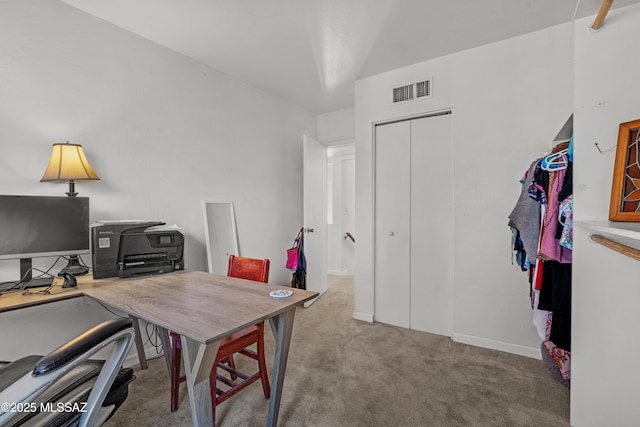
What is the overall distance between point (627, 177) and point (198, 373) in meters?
1.98

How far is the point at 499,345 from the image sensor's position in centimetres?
250

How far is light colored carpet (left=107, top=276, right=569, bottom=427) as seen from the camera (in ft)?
5.49

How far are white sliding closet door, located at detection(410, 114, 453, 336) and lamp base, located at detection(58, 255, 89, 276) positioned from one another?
8.84ft

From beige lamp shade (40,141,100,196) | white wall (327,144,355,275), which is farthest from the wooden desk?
white wall (327,144,355,275)

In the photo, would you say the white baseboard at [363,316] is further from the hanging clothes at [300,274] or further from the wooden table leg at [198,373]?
the wooden table leg at [198,373]

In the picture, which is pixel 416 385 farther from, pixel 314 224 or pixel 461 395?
pixel 314 224

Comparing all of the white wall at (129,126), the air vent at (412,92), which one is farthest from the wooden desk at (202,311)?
the air vent at (412,92)

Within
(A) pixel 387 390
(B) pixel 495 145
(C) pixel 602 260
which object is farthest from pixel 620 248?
(B) pixel 495 145

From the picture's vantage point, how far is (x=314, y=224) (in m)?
3.93

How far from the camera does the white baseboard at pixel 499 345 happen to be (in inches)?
93.4

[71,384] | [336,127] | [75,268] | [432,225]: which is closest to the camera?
[71,384]

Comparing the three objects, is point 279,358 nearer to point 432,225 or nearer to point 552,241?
point 552,241

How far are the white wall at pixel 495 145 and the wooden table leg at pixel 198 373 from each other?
226 cm

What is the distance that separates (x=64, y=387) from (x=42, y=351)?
4.60 ft
